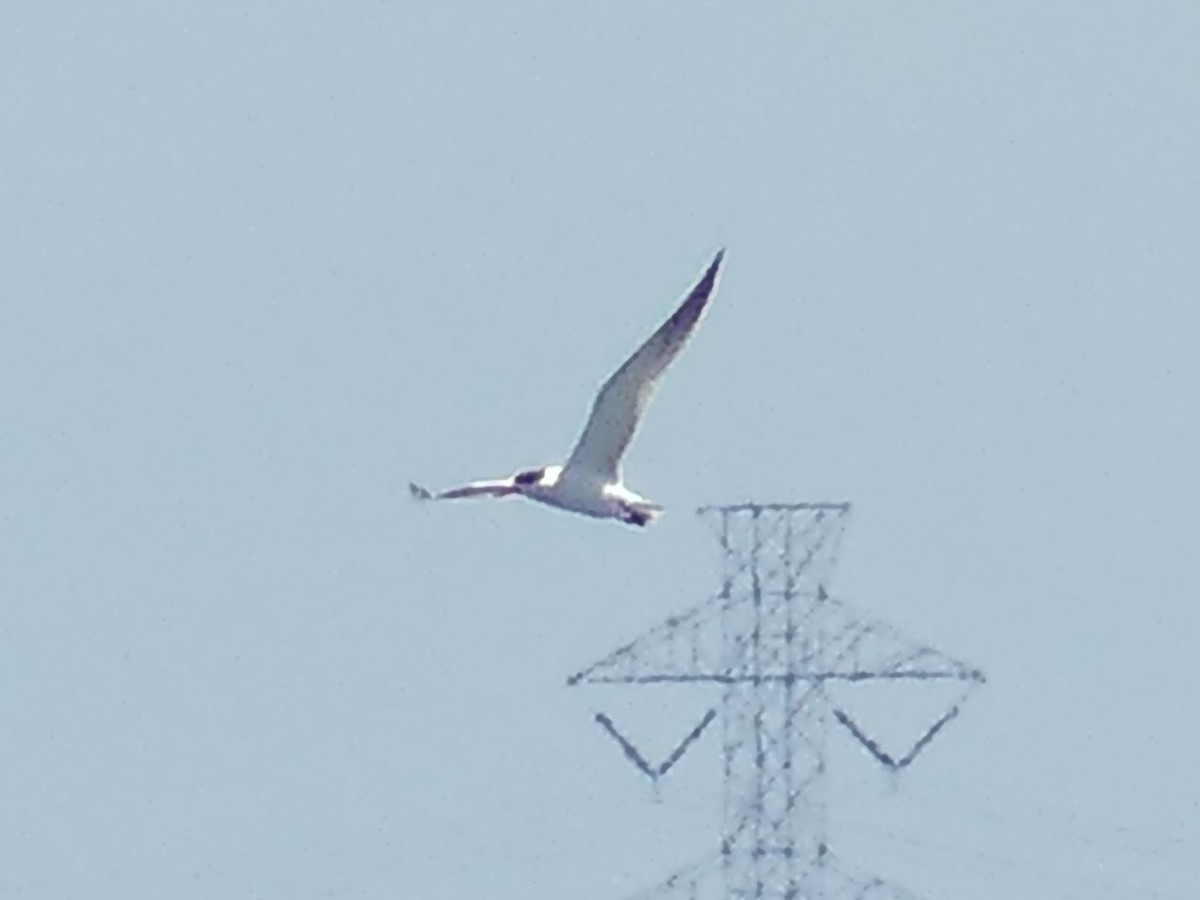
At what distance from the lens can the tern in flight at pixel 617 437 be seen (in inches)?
2170

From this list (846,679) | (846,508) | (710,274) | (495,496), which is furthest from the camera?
(846,679)

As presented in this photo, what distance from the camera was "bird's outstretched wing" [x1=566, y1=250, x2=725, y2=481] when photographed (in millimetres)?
55031

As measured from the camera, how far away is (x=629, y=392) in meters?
56.4

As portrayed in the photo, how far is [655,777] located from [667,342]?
20.9 m

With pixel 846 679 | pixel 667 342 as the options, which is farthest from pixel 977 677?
pixel 667 342

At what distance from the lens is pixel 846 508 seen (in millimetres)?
68938

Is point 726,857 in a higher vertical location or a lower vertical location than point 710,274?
lower

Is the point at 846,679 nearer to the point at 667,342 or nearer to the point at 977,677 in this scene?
the point at 977,677

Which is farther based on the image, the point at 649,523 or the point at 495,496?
the point at 495,496

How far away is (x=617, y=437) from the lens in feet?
187

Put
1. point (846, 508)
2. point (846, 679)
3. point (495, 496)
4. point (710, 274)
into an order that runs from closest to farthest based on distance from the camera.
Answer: point (710, 274) → point (495, 496) → point (846, 508) → point (846, 679)

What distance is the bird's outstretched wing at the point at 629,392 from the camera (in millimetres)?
55031

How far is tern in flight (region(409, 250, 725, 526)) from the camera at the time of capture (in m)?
55.1

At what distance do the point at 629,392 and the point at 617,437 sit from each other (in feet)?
2.34
